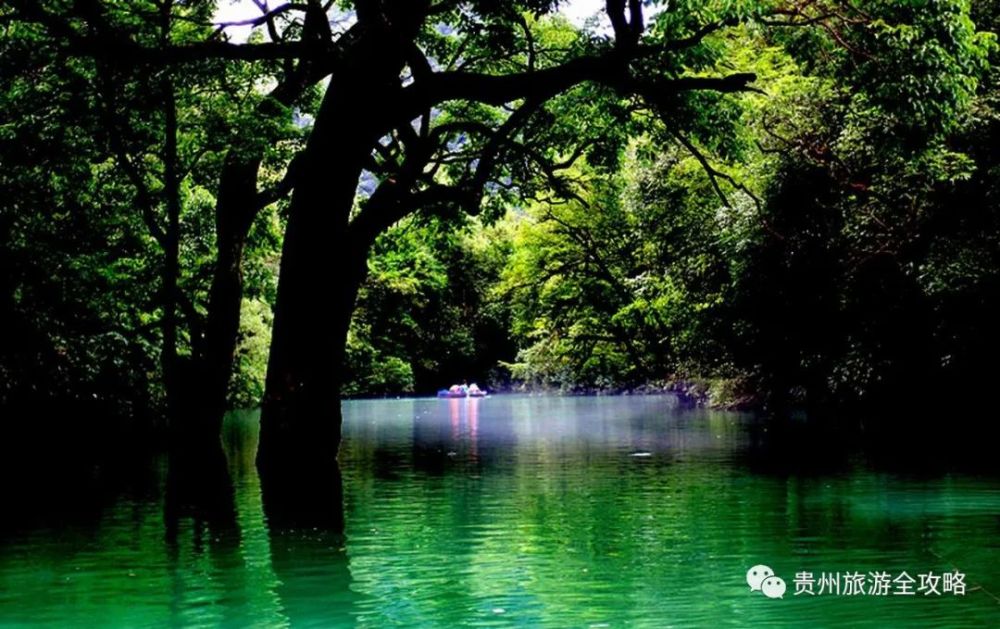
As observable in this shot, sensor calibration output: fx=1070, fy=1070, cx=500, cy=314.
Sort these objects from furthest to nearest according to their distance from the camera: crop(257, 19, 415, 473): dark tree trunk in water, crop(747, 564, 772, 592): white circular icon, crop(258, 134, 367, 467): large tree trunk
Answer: crop(258, 134, 367, 467): large tree trunk, crop(257, 19, 415, 473): dark tree trunk in water, crop(747, 564, 772, 592): white circular icon

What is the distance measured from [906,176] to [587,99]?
265 inches

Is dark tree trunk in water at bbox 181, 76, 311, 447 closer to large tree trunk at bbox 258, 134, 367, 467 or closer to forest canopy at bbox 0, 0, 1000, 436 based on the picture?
forest canopy at bbox 0, 0, 1000, 436

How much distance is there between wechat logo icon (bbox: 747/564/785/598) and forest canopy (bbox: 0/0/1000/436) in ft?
20.0

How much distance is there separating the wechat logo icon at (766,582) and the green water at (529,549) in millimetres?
107

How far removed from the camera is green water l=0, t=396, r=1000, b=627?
6961 mm

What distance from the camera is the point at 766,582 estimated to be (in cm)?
763

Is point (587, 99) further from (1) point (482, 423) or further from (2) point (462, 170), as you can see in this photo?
(1) point (482, 423)

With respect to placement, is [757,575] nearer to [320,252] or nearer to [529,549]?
[529,549]

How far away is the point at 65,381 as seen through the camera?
23.7 metres

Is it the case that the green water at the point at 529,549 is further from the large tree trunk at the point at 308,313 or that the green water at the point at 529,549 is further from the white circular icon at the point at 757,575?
the large tree trunk at the point at 308,313

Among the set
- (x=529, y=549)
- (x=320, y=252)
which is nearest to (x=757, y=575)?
(x=529, y=549)

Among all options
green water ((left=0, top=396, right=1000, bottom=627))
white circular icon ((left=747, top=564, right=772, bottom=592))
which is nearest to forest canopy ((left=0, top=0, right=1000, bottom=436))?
green water ((left=0, top=396, right=1000, bottom=627))

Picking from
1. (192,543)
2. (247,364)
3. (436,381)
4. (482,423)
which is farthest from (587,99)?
(436,381)

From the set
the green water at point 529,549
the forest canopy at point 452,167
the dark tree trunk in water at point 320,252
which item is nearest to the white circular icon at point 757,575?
the green water at point 529,549
